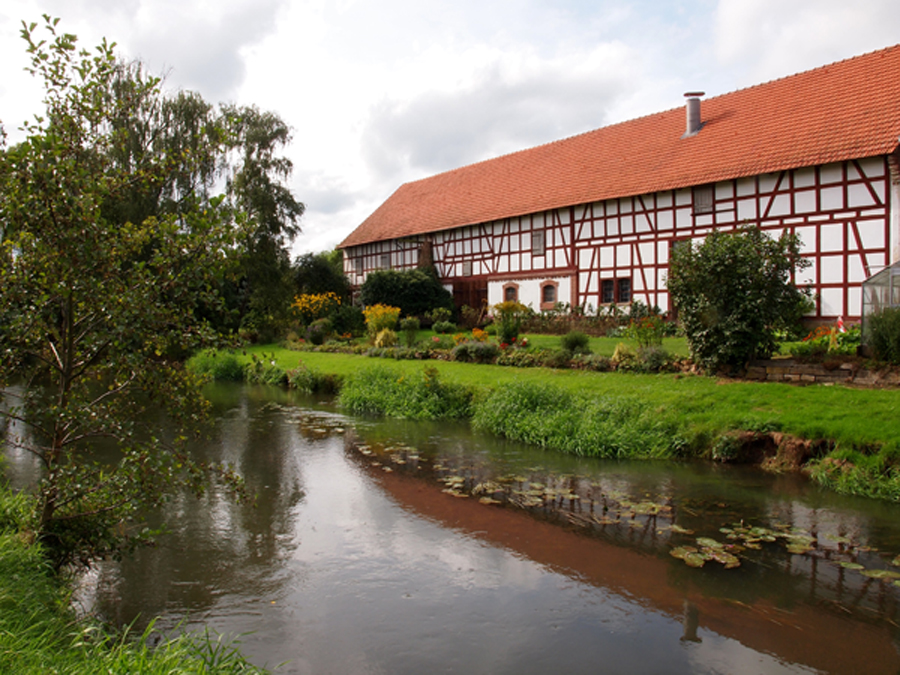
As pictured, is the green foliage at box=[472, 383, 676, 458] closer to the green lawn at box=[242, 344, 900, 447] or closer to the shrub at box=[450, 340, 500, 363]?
the green lawn at box=[242, 344, 900, 447]

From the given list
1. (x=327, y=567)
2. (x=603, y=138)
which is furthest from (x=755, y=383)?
(x=603, y=138)

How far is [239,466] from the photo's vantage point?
9.98 m

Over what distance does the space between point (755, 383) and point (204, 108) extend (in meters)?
24.0

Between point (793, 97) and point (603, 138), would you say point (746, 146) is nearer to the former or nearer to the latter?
point (793, 97)

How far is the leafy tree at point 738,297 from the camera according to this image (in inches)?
473

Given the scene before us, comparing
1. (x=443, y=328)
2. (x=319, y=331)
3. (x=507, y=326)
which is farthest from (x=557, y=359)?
(x=319, y=331)

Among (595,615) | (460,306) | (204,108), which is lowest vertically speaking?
(595,615)

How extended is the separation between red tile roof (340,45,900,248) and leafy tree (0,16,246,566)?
62.0 ft

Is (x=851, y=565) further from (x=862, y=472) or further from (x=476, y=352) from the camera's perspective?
(x=476, y=352)

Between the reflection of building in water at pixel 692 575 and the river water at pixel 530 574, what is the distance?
0.7 inches

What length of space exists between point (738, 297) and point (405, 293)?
1988 cm

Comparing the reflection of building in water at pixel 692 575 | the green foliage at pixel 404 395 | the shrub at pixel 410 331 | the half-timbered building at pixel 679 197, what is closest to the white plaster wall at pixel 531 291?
the half-timbered building at pixel 679 197

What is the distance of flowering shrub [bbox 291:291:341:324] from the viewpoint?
3072cm

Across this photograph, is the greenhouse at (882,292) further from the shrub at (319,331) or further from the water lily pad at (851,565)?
the shrub at (319,331)
